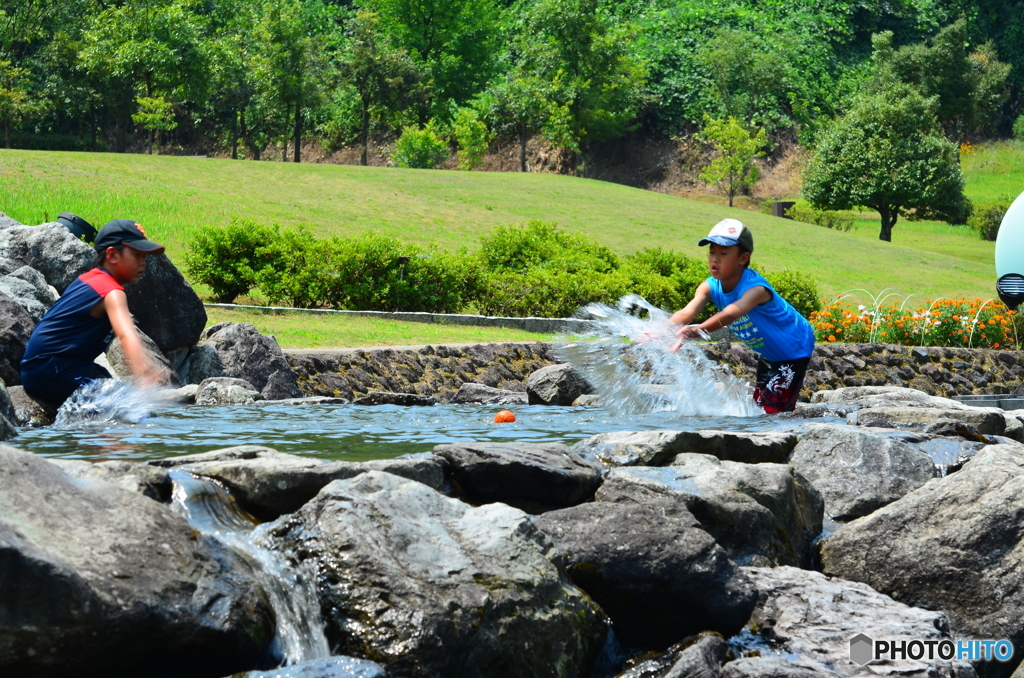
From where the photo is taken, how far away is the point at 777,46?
6319 centimetres

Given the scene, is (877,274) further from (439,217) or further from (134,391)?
(134,391)

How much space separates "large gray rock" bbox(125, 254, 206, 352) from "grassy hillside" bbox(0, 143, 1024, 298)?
40.0ft

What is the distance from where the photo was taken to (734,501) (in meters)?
5.29

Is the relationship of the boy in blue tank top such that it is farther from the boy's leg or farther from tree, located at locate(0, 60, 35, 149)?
tree, located at locate(0, 60, 35, 149)

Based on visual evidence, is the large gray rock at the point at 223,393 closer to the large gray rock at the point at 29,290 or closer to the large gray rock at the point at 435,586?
the large gray rock at the point at 29,290

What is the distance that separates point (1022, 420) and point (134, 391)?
6.99 meters

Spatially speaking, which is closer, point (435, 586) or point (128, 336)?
point (435, 586)

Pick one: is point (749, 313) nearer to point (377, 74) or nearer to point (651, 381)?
point (651, 381)

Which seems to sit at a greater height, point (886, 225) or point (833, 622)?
point (886, 225)

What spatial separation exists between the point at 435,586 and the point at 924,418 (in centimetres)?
479

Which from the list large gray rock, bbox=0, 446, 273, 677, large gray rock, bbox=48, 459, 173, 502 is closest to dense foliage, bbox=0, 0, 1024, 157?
large gray rock, bbox=48, 459, 173, 502

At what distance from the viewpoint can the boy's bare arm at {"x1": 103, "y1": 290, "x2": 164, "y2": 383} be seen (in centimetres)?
530

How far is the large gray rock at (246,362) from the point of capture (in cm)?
971

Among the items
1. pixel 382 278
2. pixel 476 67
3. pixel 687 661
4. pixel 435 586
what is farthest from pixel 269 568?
pixel 476 67
